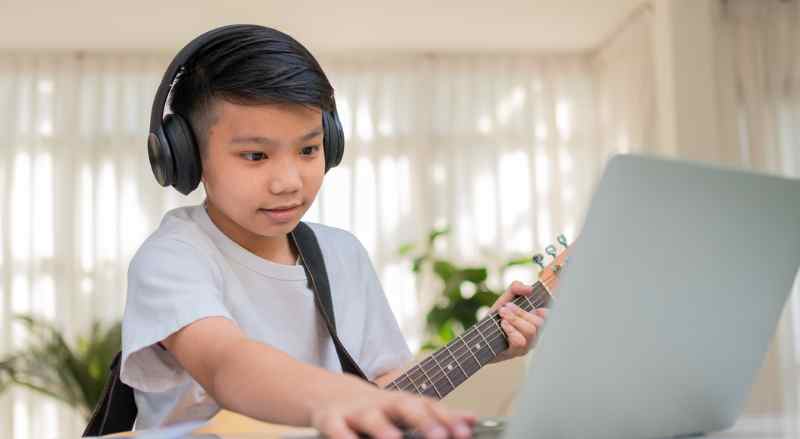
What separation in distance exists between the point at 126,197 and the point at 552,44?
3.29 m

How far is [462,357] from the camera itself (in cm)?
101

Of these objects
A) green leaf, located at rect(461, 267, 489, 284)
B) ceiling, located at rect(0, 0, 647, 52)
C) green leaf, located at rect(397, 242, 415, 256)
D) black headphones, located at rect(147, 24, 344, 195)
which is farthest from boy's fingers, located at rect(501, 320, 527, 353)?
green leaf, located at rect(397, 242, 415, 256)

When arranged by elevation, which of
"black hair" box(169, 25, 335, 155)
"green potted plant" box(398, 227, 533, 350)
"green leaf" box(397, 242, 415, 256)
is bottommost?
"green potted plant" box(398, 227, 533, 350)

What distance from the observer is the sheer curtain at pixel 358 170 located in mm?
6578

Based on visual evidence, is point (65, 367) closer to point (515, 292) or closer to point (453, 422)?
point (515, 292)

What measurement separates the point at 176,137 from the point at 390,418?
605mm

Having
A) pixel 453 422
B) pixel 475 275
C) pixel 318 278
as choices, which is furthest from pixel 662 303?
pixel 475 275

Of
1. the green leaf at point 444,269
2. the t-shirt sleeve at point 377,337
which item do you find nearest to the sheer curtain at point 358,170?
the green leaf at point 444,269

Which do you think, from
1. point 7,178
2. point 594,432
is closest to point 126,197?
point 7,178

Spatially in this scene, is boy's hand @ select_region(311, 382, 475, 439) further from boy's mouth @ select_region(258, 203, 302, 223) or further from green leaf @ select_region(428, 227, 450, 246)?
green leaf @ select_region(428, 227, 450, 246)

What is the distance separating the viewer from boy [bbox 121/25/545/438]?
0.83 meters

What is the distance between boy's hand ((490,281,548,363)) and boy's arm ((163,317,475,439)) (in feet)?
1.12

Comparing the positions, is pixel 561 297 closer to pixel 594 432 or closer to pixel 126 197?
pixel 594 432

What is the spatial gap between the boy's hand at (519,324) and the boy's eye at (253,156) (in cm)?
33
